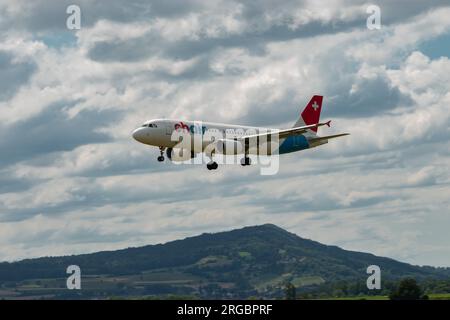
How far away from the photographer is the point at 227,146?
134 meters

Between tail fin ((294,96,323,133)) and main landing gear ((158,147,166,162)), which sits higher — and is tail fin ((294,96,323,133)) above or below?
above

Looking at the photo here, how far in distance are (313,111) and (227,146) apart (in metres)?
41.8

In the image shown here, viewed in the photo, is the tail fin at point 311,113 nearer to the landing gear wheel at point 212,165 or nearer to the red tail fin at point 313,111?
the red tail fin at point 313,111

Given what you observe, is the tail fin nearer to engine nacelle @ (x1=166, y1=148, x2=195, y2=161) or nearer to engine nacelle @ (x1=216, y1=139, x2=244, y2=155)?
engine nacelle @ (x1=216, y1=139, x2=244, y2=155)

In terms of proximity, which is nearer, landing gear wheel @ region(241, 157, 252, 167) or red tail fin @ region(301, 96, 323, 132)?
landing gear wheel @ region(241, 157, 252, 167)

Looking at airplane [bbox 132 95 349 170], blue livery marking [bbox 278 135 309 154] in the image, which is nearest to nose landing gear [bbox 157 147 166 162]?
airplane [bbox 132 95 349 170]

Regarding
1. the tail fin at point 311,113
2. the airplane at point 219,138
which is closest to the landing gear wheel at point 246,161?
the airplane at point 219,138

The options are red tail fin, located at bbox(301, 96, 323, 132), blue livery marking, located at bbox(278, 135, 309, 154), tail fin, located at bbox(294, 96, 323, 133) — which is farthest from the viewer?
red tail fin, located at bbox(301, 96, 323, 132)

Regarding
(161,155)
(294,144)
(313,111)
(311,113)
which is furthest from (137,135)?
(313,111)

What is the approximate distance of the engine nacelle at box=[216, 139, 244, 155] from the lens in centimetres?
13450

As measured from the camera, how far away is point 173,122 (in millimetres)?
131375
